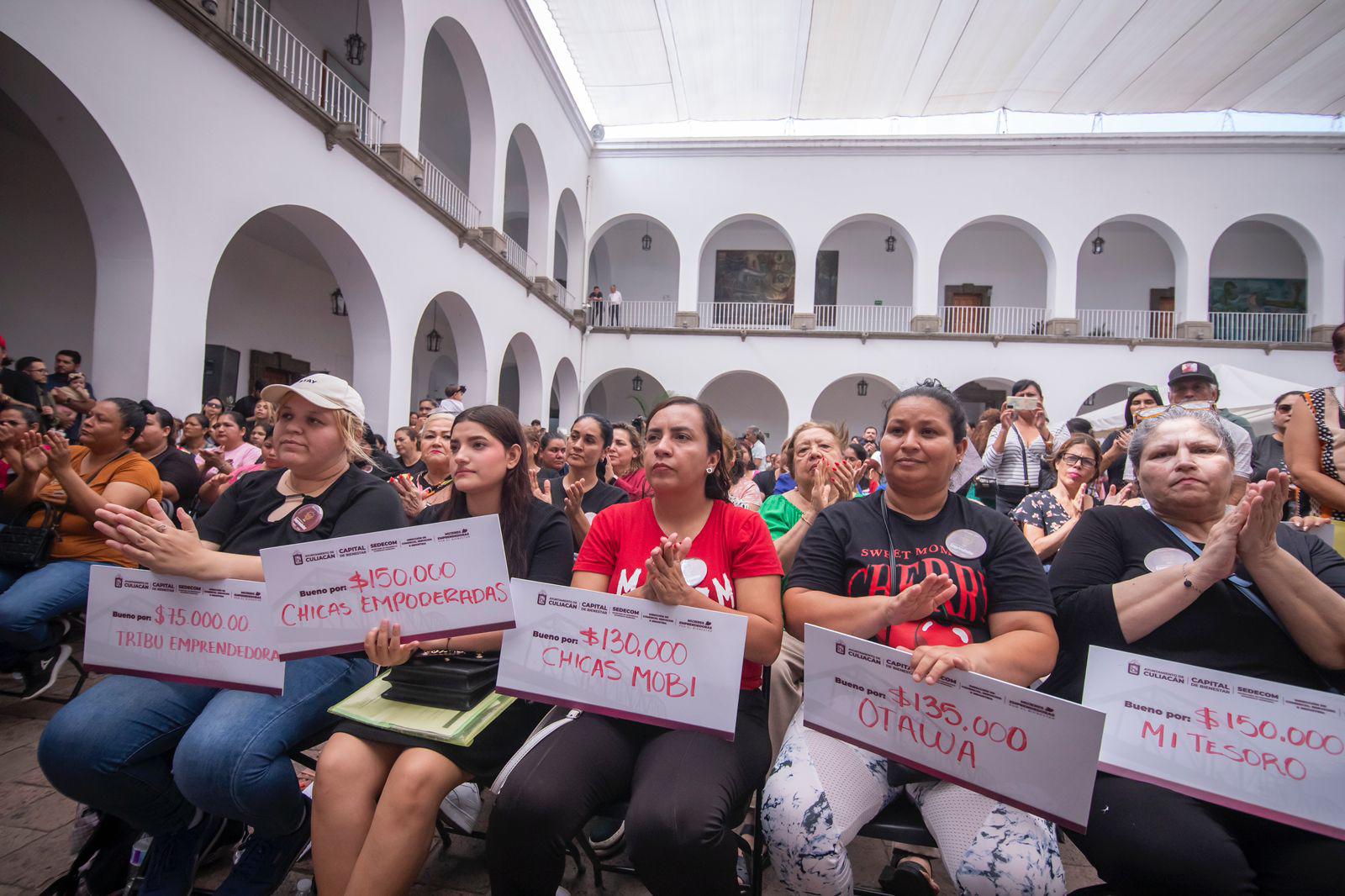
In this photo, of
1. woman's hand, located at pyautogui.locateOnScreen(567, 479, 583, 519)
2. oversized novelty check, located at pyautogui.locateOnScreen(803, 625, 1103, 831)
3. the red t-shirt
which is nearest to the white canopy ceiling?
woman's hand, located at pyautogui.locateOnScreen(567, 479, 583, 519)

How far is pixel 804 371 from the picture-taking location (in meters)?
15.8

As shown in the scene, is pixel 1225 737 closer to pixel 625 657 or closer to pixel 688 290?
pixel 625 657

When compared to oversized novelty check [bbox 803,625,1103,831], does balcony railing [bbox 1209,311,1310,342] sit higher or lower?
higher

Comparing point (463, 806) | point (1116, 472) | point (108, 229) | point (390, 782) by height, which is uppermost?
point (108, 229)

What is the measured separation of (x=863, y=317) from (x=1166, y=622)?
17.0 m

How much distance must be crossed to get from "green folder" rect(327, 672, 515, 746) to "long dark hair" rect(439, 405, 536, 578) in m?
0.55

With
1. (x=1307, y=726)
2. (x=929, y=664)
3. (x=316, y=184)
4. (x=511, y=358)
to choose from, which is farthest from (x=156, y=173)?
(x=511, y=358)

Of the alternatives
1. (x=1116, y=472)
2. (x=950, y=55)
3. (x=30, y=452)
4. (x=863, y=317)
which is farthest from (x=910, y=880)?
(x=863, y=317)

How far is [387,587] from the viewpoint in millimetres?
Answer: 1887

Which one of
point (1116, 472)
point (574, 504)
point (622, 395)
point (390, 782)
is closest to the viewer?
point (390, 782)

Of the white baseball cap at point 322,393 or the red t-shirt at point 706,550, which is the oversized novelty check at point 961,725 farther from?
the white baseball cap at point 322,393

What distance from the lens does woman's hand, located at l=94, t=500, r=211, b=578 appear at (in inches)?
74.5

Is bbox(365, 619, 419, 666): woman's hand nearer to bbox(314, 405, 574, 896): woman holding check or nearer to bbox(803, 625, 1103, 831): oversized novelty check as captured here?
bbox(314, 405, 574, 896): woman holding check

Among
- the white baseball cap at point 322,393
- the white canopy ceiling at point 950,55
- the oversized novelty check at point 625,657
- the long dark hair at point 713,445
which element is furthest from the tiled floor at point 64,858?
the white canopy ceiling at point 950,55
